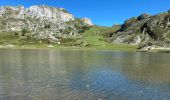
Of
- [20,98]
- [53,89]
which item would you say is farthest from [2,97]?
[53,89]

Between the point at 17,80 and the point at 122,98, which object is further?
the point at 17,80

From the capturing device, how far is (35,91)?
3619cm

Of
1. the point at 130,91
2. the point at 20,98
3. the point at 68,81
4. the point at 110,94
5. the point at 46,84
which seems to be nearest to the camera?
the point at 20,98

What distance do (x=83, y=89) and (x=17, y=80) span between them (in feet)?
42.5

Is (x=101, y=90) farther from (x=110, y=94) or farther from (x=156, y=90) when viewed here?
(x=156, y=90)

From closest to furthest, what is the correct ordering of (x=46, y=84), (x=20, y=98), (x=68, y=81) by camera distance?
1. (x=20, y=98)
2. (x=46, y=84)
3. (x=68, y=81)

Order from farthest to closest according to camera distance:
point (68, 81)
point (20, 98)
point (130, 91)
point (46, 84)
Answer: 1. point (68, 81)
2. point (46, 84)
3. point (130, 91)
4. point (20, 98)

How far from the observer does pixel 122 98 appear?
32.7 meters

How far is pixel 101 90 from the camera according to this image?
37.4 m

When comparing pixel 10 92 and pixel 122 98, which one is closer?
pixel 122 98

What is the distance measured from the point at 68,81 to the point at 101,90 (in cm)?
899

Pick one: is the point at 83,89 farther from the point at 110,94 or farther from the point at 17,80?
the point at 17,80

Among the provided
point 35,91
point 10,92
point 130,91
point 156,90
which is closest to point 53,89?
point 35,91

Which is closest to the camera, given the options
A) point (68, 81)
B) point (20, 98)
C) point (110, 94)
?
point (20, 98)
